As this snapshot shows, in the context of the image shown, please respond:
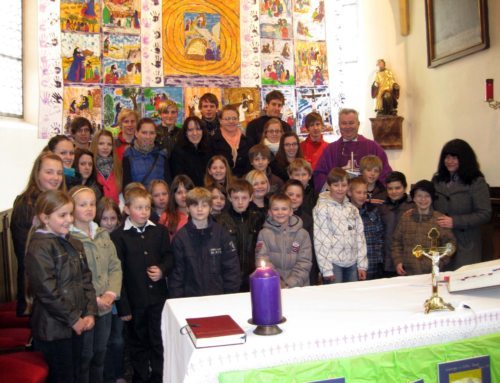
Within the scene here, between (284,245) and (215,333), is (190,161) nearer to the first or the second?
(284,245)

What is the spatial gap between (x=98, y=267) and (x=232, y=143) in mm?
2083

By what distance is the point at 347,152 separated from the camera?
15.8 feet

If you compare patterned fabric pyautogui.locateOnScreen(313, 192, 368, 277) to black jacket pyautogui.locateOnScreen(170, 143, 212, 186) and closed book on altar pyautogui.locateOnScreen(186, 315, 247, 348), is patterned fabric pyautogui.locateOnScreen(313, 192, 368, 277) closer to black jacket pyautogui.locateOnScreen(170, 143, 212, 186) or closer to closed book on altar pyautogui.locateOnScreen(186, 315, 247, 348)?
black jacket pyautogui.locateOnScreen(170, 143, 212, 186)

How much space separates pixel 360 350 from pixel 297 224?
1829 millimetres

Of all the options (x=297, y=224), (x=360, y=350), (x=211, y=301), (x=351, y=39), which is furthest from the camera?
(x=351, y=39)

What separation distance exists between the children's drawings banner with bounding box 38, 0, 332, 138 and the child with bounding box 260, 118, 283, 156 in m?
2.50

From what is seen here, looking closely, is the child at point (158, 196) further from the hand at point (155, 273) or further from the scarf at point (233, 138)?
the scarf at point (233, 138)

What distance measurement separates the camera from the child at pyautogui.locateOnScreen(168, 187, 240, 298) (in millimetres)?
3367

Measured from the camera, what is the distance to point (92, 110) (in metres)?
6.84

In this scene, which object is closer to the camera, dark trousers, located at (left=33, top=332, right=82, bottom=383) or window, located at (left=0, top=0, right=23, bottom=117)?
dark trousers, located at (left=33, top=332, right=82, bottom=383)

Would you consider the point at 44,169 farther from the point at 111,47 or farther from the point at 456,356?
the point at 111,47

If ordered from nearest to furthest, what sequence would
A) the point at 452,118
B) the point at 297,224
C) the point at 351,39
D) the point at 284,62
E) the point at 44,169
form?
the point at 44,169
the point at 297,224
the point at 452,118
the point at 284,62
the point at 351,39

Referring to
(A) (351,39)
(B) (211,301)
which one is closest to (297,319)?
(B) (211,301)

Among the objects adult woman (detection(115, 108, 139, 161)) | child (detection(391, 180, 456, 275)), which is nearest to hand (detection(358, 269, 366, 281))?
child (detection(391, 180, 456, 275))
